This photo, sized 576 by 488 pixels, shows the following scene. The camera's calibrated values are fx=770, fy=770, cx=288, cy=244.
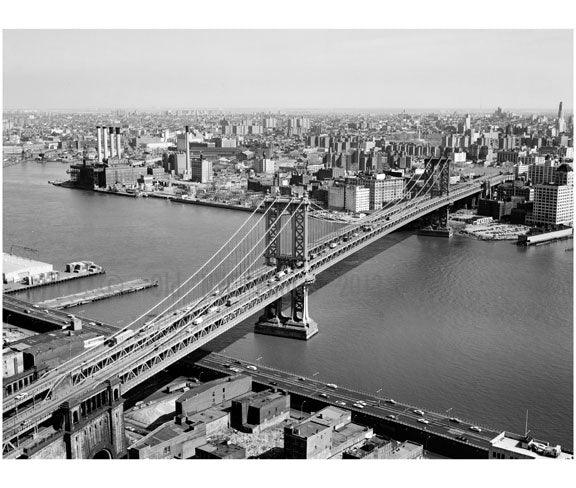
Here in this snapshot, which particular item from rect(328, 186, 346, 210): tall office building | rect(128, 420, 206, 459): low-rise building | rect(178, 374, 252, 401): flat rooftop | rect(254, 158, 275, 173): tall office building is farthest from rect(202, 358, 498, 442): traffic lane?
rect(254, 158, 275, 173): tall office building

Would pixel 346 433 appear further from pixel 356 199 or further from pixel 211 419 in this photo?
pixel 356 199

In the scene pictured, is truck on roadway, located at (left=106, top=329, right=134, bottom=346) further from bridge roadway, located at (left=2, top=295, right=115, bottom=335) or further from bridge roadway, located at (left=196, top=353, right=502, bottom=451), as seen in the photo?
bridge roadway, located at (left=2, top=295, right=115, bottom=335)

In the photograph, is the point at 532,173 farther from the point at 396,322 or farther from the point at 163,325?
the point at 163,325

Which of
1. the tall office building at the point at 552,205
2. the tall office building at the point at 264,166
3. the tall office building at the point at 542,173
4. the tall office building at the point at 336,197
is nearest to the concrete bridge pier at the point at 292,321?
the tall office building at the point at 552,205

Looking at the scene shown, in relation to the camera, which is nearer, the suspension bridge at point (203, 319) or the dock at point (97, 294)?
the suspension bridge at point (203, 319)

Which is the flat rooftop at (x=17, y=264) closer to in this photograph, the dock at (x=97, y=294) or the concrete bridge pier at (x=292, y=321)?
the dock at (x=97, y=294)

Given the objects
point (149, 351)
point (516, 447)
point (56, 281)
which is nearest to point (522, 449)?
point (516, 447)

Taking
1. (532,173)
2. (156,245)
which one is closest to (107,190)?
(156,245)

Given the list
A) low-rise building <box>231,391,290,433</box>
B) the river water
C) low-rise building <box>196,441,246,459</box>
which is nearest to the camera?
low-rise building <box>196,441,246,459</box>
